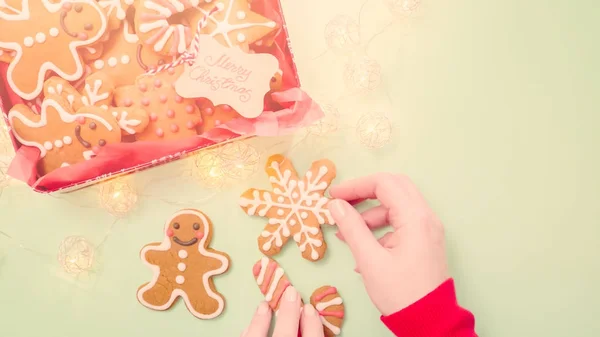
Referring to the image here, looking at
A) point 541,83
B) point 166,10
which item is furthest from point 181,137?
point 541,83

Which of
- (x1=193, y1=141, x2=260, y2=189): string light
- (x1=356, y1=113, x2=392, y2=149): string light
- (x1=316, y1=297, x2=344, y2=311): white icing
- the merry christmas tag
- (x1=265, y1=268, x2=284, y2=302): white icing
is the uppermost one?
the merry christmas tag

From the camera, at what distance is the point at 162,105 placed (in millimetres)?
989

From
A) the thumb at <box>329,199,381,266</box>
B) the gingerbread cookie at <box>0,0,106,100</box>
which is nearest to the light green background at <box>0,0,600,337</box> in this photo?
the thumb at <box>329,199,381,266</box>

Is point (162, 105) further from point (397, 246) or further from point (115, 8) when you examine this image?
point (397, 246)

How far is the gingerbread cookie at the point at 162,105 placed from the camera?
3.23 ft

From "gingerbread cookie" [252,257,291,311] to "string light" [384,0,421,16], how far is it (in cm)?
71

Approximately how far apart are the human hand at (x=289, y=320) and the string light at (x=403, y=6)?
74 centimetres

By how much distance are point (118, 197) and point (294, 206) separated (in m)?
0.44

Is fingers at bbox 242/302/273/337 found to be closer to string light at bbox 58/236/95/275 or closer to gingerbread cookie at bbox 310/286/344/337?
gingerbread cookie at bbox 310/286/344/337

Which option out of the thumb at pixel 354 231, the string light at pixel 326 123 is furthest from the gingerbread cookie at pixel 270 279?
the string light at pixel 326 123

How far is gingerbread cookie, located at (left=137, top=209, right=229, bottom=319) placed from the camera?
1.16 meters

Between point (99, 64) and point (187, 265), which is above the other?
point (99, 64)

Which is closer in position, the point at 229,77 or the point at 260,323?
the point at 229,77

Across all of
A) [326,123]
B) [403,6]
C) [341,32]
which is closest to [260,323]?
[326,123]
